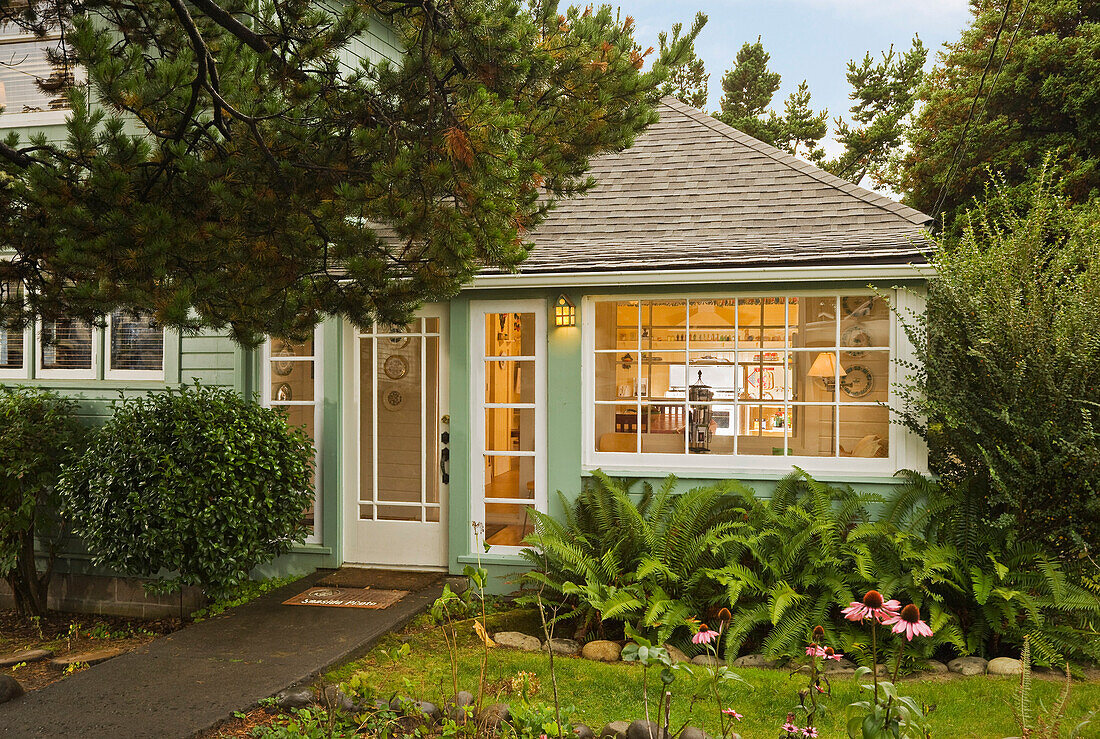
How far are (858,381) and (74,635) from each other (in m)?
7.18

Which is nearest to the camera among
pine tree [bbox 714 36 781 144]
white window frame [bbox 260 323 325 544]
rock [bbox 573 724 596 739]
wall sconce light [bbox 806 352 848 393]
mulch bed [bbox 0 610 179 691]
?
rock [bbox 573 724 596 739]

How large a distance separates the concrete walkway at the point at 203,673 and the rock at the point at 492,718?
4.57 ft

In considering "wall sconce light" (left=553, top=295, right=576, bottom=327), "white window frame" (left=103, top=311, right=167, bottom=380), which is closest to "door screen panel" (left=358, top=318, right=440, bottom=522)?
"wall sconce light" (left=553, top=295, right=576, bottom=327)

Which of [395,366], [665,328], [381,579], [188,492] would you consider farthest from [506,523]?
[188,492]

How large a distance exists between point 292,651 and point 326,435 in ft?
8.38

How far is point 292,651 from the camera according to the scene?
504 cm

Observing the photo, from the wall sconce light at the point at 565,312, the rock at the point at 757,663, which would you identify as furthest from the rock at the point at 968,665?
the wall sconce light at the point at 565,312

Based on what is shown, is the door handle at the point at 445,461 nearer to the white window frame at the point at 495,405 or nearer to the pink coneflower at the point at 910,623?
the white window frame at the point at 495,405

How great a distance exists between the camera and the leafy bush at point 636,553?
5414 mm

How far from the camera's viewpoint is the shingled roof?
6258 millimetres

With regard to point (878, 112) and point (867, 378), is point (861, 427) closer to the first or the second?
point (867, 378)

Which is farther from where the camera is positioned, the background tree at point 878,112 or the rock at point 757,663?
the background tree at point 878,112

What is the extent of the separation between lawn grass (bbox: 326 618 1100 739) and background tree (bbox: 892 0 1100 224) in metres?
10.7

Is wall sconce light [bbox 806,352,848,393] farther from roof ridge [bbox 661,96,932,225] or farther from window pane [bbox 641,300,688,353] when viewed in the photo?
roof ridge [bbox 661,96,932,225]
